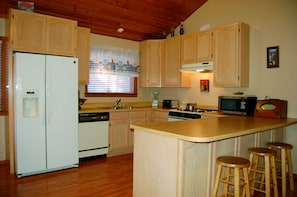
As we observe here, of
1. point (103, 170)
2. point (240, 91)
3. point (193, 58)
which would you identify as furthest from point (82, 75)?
point (240, 91)

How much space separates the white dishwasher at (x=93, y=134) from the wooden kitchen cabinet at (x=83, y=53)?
0.67 meters

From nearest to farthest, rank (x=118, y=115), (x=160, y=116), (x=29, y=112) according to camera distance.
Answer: (x=29, y=112) < (x=118, y=115) < (x=160, y=116)

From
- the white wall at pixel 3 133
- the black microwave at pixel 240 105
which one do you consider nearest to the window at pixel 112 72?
the white wall at pixel 3 133

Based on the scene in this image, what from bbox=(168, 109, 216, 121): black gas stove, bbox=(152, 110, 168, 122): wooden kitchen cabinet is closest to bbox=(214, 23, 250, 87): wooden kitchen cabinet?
bbox=(168, 109, 216, 121): black gas stove

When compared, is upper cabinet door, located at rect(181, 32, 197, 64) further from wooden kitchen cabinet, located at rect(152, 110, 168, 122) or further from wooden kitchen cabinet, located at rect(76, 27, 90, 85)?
wooden kitchen cabinet, located at rect(76, 27, 90, 85)

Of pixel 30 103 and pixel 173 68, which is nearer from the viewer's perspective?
pixel 30 103

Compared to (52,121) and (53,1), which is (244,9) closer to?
(53,1)

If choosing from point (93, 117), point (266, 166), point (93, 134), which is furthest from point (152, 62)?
point (266, 166)

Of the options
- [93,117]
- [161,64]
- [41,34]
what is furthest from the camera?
[161,64]

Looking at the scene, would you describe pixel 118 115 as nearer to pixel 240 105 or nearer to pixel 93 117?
pixel 93 117

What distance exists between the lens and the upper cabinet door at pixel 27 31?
10.8 ft

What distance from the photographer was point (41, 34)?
3498 millimetres

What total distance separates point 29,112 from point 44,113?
0.20 m

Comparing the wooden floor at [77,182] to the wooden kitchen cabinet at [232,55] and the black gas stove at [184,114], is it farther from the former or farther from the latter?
the wooden kitchen cabinet at [232,55]
